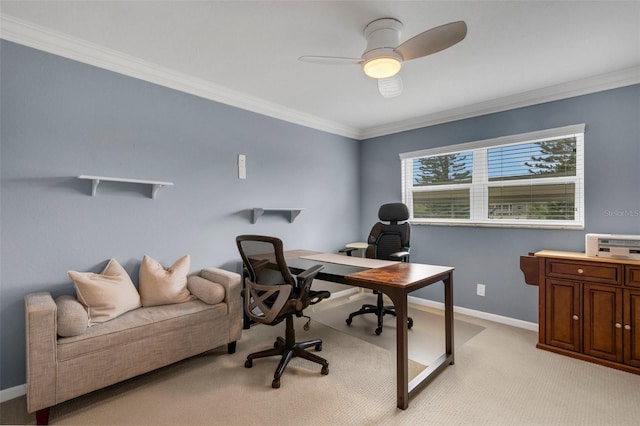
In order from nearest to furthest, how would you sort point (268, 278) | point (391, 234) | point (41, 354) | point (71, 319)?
point (41, 354) < point (71, 319) < point (268, 278) < point (391, 234)

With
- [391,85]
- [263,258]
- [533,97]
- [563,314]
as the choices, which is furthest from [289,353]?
[533,97]

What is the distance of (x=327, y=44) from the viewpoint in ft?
7.46

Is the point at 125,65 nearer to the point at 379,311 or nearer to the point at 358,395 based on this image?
the point at 358,395

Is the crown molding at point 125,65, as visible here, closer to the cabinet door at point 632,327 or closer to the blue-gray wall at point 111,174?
the blue-gray wall at point 111,174

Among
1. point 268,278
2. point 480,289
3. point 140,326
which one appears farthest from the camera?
point 480,289

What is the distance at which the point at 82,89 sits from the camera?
2348 mm

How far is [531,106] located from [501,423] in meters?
2.95

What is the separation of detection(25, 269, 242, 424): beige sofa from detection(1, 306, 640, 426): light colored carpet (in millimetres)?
169

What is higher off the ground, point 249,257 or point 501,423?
point 249,257

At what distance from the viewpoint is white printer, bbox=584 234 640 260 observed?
2.37 meters

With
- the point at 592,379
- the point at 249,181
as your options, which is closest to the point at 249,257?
the point at 249,181

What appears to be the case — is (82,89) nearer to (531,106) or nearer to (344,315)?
(344,315)

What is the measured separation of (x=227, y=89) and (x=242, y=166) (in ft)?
2.57

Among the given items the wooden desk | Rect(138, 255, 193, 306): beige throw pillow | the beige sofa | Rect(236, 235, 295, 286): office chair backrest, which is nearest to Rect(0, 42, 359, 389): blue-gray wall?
Rect(138, 255, 193, 306): beige throw pillow
